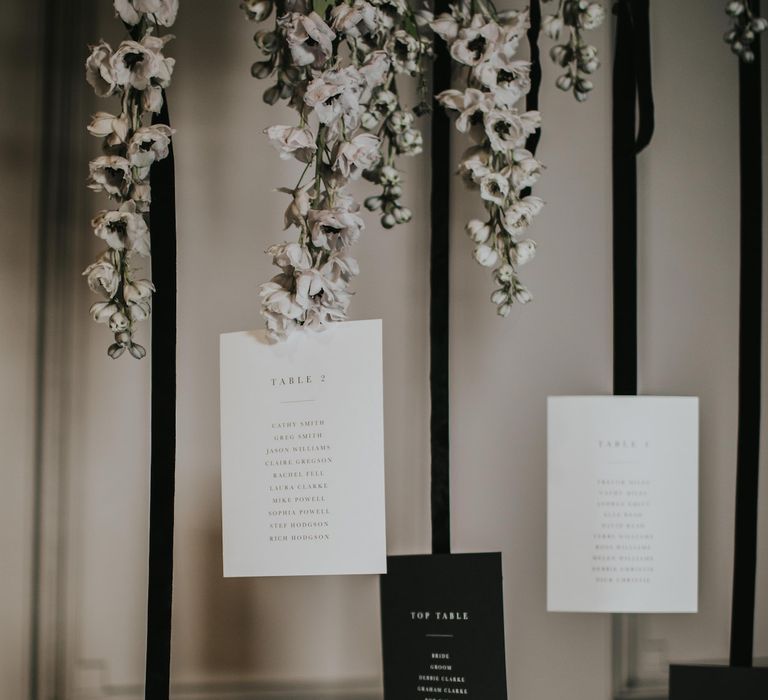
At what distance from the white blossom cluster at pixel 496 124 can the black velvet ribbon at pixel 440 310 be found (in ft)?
0.36

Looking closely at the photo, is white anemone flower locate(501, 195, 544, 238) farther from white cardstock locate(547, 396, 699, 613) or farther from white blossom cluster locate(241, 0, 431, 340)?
white cardstock locate(547, 396, 699, 613)

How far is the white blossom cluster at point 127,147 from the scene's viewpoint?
66cm

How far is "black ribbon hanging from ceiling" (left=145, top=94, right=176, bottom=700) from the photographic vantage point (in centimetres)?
75

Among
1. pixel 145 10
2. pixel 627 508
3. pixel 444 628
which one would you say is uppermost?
pixel 145 10

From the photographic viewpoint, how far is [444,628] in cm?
77

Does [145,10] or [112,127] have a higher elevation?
[145,10]

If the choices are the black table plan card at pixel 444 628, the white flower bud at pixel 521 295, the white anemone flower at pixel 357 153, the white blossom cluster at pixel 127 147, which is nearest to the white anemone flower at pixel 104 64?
the white blossom cluster at pixel 127 147

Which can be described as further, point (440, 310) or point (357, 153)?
point (440, 310)

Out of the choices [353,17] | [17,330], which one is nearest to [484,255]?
[353,17]

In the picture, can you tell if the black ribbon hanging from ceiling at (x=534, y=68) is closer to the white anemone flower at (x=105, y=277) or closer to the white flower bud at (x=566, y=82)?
the white flower bud at (x=566, y=82)

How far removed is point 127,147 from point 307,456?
332 millimetres

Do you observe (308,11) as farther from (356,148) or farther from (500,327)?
(500,327)

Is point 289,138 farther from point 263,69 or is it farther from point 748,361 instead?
point 748,361

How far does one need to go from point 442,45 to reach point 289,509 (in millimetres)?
527
